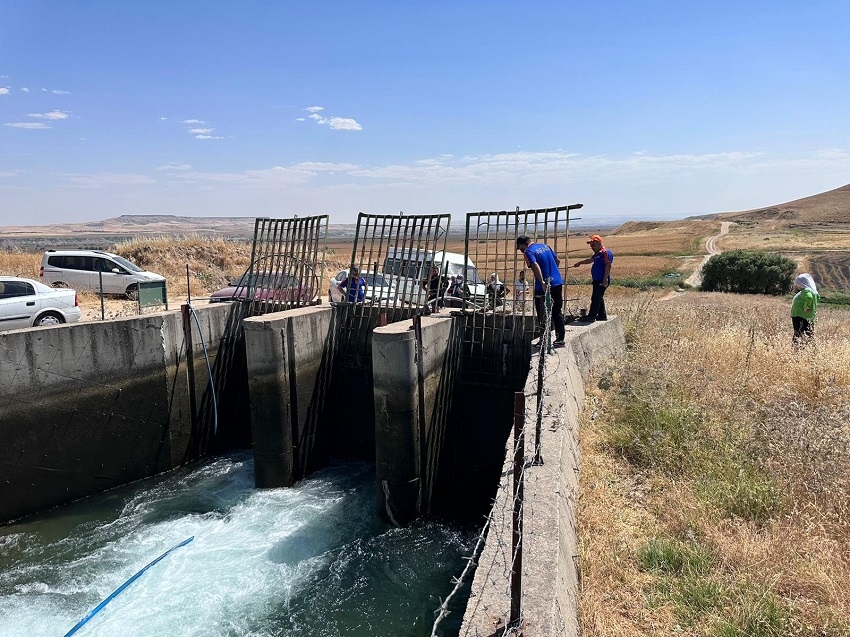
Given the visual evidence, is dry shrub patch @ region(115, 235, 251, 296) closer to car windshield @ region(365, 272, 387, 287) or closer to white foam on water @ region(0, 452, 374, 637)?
car windshield @ region(365, 272, 387, 287)

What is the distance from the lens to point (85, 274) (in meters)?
16.0

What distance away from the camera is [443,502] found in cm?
831

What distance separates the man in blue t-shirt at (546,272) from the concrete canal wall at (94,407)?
19.3 feet

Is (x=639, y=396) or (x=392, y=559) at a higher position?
(x=639, y=396)

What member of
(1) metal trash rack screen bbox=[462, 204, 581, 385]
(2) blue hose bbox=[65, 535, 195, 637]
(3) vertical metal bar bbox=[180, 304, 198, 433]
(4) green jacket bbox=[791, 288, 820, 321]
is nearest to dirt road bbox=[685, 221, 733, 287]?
(4) green jacket bbox=[791, 288, 820, 321]

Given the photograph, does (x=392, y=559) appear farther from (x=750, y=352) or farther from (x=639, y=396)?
(x=750, y=352)

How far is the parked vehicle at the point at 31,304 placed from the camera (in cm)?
987

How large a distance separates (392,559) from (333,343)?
4.02 m

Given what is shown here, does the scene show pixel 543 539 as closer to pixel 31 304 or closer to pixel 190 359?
pixel 190 359

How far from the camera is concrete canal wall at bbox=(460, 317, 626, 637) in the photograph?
117 inches

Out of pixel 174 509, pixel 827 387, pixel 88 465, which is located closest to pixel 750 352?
pixel 827 387

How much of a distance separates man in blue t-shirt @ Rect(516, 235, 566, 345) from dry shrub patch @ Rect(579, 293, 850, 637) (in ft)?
3.73

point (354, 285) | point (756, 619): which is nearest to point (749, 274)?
point (354, 285)

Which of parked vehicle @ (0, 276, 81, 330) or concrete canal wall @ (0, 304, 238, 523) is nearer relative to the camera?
concrete canal wall @ (0, 304, 238, 523)
